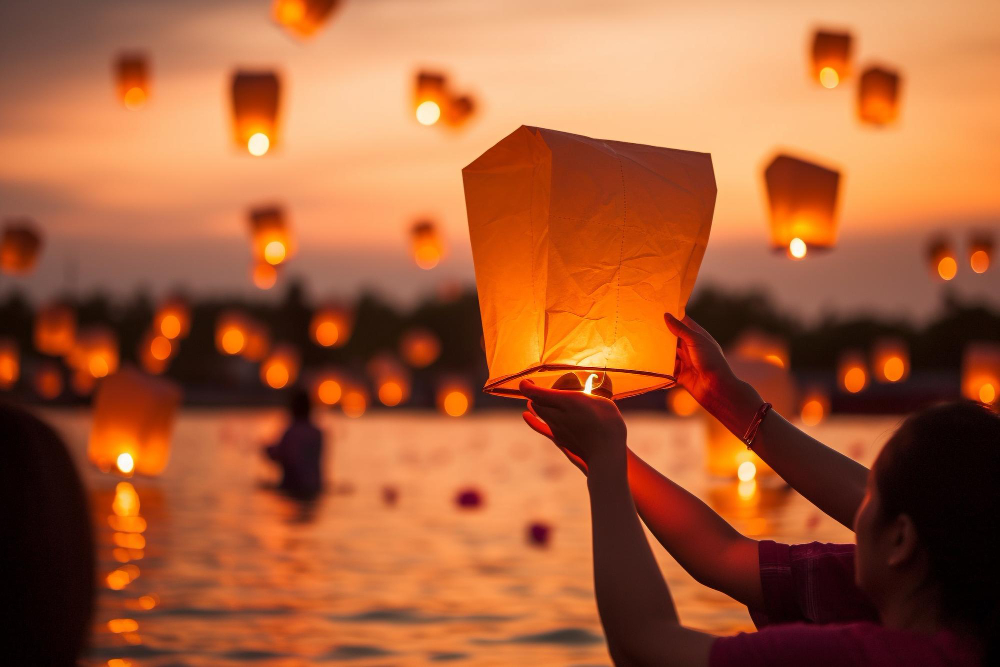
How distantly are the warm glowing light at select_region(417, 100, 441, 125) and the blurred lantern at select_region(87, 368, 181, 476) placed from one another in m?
3.04

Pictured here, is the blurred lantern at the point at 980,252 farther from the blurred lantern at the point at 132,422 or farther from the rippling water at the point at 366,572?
the blurred lantern at the point at 132,422

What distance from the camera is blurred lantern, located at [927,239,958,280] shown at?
→ 52.5 feet

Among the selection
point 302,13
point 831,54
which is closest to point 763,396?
point 831,54

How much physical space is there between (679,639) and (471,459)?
20.8m

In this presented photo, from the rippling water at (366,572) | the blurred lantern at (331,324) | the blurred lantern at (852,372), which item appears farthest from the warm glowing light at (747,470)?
the blurred lantern at (852,372)

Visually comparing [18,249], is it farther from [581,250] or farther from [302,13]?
[581,250]

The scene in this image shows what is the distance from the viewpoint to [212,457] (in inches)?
837

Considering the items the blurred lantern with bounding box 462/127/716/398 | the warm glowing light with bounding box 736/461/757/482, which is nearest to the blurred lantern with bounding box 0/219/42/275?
the warm glowing light with bounding box 736/461/757/482

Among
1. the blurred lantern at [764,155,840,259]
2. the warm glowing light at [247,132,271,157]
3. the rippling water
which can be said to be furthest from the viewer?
the warm glowing light at [247,132,271,157]

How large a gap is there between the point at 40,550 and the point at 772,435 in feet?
4.19

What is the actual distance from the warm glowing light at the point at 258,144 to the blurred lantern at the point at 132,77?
129 inches

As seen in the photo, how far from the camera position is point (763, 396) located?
10562mm

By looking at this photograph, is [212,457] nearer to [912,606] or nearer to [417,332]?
[912,606]

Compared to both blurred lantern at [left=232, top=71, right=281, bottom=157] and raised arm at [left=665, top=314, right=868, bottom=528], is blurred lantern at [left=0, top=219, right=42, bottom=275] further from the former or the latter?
raised arm at [left=665, top=314, right=868, bottom=528]
